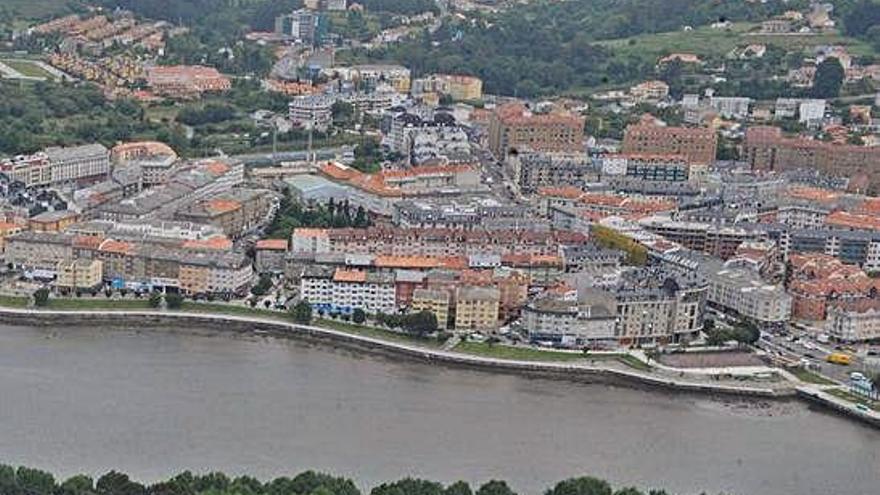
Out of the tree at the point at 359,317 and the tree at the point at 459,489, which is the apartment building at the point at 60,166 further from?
the tree at the point at 459,489

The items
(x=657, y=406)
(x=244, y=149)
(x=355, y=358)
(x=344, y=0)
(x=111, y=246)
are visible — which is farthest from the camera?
(x=344, y=0)

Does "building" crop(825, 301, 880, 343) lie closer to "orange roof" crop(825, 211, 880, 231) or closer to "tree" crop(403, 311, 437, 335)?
"orange roof" crop(825, 211, 880, 231)

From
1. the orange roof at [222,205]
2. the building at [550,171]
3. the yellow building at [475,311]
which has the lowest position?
Answer: the yellow building at [475,311]

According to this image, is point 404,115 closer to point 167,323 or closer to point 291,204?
point 291,204

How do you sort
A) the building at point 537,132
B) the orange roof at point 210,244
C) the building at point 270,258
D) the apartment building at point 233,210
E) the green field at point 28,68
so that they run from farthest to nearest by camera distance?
the green field at point 28,68 → the building at point 537,132 → the apartment building at point 233,210 → the building at point 270,258 → the orange roof at point 210,244

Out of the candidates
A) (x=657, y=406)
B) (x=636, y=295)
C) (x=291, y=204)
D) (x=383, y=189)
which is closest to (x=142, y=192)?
(x=291, y=204)

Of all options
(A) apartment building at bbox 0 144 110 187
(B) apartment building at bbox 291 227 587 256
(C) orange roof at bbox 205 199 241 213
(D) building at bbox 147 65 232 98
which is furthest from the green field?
(B) apartment building at bbox 291 227 587 256

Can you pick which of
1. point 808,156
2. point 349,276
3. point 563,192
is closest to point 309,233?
point 349,276

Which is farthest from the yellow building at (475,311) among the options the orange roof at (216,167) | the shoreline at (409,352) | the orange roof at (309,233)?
the orange roof at (216,167)
